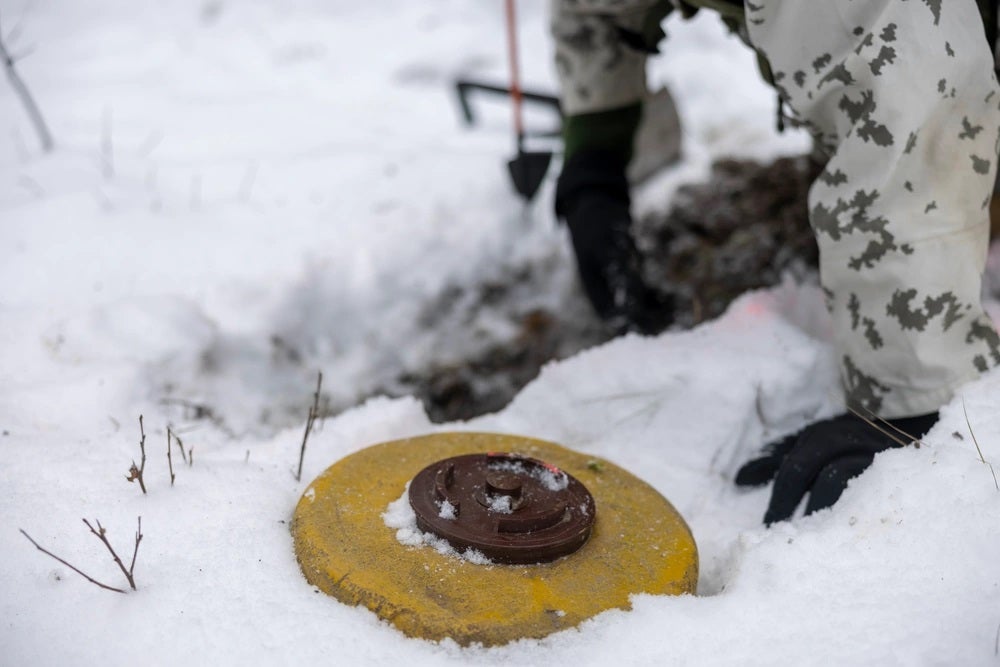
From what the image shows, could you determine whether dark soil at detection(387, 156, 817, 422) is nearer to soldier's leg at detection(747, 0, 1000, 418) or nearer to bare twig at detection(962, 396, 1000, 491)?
soldier's leg at detection(747, 0, 1000, 418)

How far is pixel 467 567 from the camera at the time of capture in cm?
132

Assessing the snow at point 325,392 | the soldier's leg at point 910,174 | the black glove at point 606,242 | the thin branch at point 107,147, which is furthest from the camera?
the thin branch at point 107,147

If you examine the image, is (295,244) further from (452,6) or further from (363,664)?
(452,6)

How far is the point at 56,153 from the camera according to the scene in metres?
3.17

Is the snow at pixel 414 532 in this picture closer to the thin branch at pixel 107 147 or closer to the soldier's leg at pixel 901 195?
the soldier's leg at pixel 901 195

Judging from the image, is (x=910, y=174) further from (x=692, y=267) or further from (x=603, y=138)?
(x=692, y=267)

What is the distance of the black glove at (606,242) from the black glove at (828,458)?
82cm

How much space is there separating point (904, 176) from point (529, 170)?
5.72 ft

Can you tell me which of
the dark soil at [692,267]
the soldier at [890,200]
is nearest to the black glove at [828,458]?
the soldier at [890,200]

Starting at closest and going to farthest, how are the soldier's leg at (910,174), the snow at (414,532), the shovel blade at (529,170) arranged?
1. the snow at (414,532)
2. the soldier's leg at (910,174)
3. the shovel blade at (529,170)

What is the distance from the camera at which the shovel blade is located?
314 cm

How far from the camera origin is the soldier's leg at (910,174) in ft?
5.01

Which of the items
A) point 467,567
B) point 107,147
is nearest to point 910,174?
point 467,567

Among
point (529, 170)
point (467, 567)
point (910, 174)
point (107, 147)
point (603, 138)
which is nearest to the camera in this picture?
point (467, 567)
